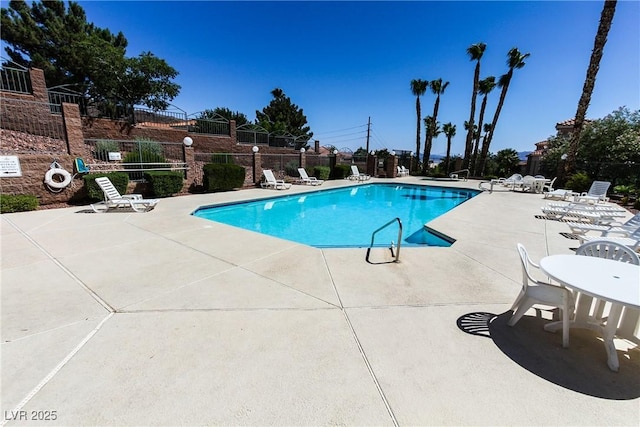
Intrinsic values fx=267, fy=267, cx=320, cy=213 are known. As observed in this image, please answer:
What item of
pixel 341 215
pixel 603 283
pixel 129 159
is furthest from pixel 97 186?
pixel 603 283

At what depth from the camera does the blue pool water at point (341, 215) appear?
731 cm

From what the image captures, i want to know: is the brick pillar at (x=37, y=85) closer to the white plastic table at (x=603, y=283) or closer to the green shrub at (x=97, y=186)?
the green shrub at (x=97, y=186)

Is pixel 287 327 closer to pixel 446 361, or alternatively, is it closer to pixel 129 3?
pixel 446 361

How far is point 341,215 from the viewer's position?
1014 centimetres

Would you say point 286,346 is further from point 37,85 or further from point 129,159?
point 37,85

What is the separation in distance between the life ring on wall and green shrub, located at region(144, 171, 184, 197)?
2.30 m

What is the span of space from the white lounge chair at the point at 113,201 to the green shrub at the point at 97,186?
1.03 feet

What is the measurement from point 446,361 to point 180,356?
2222mm

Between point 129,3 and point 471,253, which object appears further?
point 129,3

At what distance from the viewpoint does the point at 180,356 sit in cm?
224

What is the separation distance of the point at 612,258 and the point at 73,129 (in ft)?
43.0

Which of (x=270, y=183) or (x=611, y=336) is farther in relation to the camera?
(x=270, y=183)

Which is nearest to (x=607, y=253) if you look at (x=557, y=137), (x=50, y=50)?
(x=557, y=137)

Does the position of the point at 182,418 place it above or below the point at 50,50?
below
